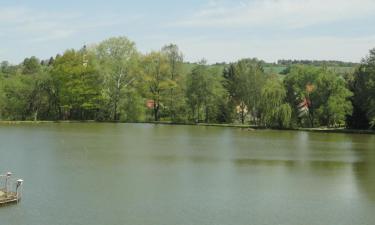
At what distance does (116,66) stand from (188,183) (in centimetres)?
6024

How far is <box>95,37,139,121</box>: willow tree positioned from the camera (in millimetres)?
88375

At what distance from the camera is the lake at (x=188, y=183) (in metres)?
22.4

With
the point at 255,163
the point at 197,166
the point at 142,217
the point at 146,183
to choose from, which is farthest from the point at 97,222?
the point at 255,163

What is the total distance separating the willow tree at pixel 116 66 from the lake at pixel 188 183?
118 feet

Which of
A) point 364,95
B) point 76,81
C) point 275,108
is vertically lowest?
point 275,108

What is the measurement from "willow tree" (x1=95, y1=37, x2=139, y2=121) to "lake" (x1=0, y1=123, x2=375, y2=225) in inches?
1414

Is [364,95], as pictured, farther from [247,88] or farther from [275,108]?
[247,88]

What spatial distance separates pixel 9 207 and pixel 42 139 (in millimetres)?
32505

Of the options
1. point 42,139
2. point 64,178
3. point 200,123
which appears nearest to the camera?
point 64,178

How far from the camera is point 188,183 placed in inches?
1178

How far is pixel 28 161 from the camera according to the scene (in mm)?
37094

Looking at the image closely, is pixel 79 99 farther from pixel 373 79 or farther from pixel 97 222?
pixel 97 222

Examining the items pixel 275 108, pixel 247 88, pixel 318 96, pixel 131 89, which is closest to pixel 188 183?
pixel 275 108

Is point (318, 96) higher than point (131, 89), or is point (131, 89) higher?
point (131, 89)
